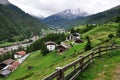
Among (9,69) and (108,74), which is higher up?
(108,74)

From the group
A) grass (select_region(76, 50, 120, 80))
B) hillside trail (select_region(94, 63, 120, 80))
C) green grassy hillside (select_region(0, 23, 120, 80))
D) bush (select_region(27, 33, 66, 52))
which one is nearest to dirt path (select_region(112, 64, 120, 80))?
hillside trail (select_region(94, 63, 120, 80))

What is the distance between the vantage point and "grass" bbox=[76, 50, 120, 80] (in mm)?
21114

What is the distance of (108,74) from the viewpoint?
2231 cm

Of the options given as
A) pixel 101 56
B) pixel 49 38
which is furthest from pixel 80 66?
pixel 49 38

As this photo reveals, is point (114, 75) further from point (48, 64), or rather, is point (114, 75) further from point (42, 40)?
point (42, 40)

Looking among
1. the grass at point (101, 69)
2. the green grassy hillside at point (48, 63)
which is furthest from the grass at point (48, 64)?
the grass at point (101, 69)

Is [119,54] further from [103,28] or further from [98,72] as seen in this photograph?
[103,28]

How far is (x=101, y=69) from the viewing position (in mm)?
24516

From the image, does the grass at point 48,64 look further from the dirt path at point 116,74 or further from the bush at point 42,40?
the bush at point 42,40

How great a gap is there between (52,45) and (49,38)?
54962 mm

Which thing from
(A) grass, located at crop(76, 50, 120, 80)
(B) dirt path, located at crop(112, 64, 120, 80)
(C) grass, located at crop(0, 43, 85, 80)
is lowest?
(C) grass, located at crop(0, 43, 85, 80)

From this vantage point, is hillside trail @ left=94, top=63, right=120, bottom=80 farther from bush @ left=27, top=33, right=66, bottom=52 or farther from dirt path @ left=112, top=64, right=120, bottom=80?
bush @ left=27, top=33, right=66, bottom=52

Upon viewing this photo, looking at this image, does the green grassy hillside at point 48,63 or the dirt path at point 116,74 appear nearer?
the dirt path at point 116,74

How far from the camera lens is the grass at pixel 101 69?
831 inches
